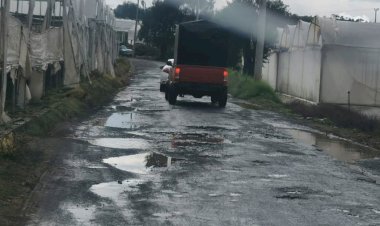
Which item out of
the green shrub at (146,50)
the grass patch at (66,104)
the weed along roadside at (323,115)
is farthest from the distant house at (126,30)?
the grass patch at (66,104)

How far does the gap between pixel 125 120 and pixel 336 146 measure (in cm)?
598

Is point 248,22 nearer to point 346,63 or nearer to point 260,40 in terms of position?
point 260,40

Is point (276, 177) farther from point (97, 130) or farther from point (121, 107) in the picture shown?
point (121, 107)

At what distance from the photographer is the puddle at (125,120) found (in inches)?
677

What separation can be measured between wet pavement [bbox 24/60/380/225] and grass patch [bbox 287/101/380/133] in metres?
1.78

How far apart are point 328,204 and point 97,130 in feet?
27.1

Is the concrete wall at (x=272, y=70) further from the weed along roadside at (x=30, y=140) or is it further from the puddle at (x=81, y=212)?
the puddle at (x=81, y=212)

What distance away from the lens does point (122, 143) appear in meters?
13.9

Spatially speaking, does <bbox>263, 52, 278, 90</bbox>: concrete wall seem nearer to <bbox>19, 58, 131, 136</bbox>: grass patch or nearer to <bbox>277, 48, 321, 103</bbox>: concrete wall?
<bbox>277, 48, 321, 103</bbox>: concrete wall

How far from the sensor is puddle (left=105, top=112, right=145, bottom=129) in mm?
17203

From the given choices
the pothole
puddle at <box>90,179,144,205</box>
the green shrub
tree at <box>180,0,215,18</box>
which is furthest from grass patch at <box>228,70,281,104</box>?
the green shrub

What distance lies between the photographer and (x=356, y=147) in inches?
619

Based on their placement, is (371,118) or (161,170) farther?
(371,118)

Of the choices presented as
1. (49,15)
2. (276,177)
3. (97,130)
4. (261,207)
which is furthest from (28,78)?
(261,207)
